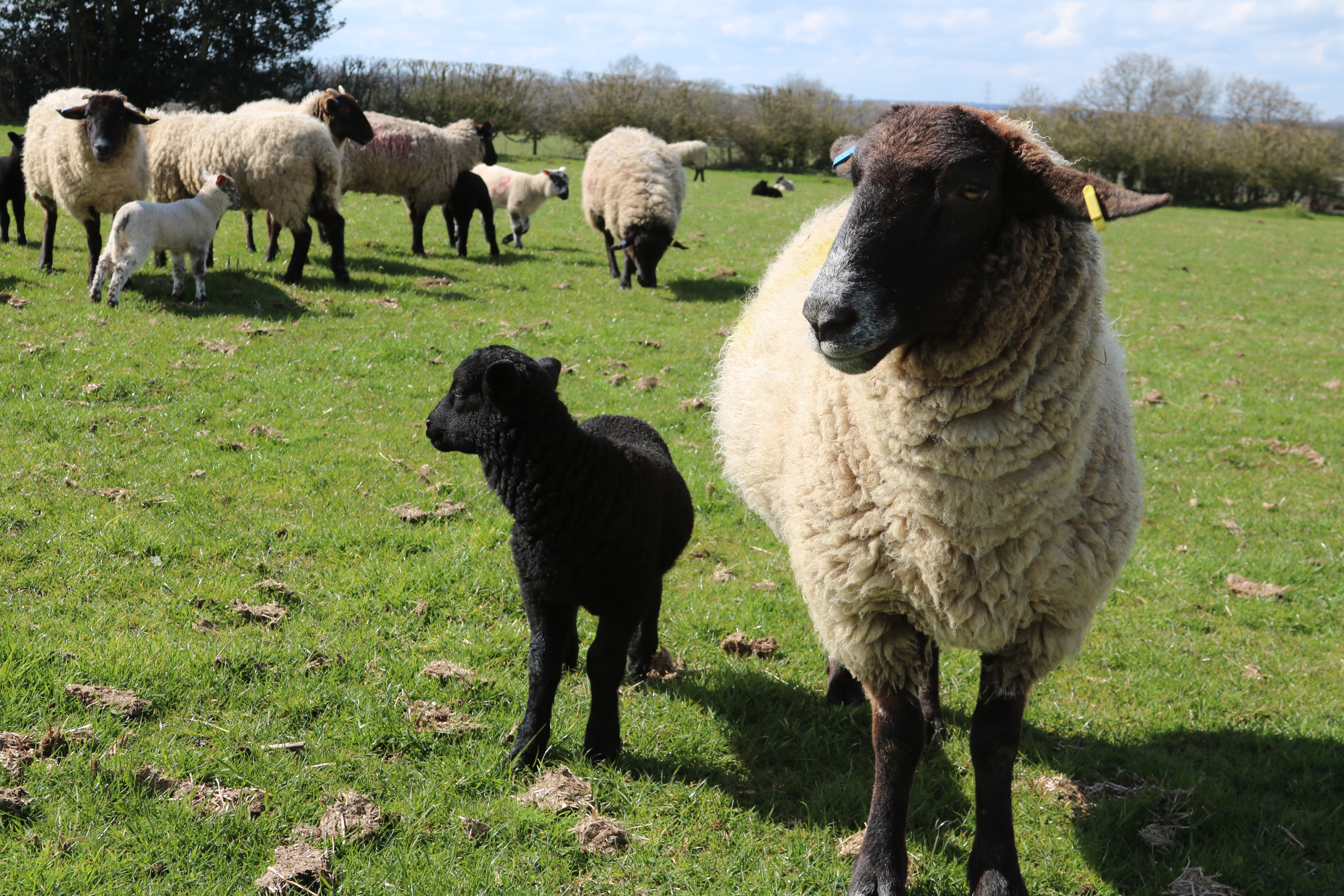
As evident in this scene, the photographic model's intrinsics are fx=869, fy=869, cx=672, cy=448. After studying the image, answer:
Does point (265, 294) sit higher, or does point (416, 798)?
point (265, 294)

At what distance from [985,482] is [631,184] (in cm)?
1100

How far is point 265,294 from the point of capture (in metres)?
9.66

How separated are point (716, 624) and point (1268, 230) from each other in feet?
113

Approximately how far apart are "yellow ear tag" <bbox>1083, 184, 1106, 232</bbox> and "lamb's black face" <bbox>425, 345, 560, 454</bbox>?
1.96 metres

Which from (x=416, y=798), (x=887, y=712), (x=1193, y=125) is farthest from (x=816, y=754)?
(x=1193, y=125)

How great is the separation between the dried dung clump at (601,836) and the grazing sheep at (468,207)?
1151 centimetres

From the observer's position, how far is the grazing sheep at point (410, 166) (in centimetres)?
1315

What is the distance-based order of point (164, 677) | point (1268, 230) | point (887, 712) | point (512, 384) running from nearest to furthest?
point (887, 712) < point (512, 384) < point (164, 677) < point (1268, 230)

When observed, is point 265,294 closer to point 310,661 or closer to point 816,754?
point 310,661

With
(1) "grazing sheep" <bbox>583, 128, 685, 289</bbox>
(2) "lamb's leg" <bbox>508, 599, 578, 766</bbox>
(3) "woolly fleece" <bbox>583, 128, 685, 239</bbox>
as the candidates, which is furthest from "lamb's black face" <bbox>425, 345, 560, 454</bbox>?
(3) "woolly fleece" <bbox>583, 128, 685, 239</bbox>

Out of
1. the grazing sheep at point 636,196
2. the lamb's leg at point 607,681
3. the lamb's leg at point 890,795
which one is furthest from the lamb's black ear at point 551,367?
the grazing sheep at point 636,196

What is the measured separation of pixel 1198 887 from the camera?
3039 mm

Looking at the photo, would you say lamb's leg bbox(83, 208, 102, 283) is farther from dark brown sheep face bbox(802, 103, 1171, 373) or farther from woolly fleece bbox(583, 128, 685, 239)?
dark brown sheep face bbox(802, 103, 1171, 373)

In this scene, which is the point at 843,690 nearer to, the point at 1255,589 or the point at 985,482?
the point at 985,482
